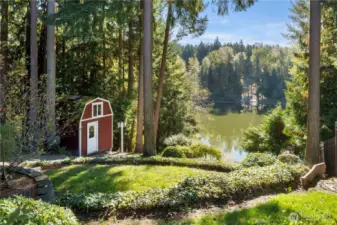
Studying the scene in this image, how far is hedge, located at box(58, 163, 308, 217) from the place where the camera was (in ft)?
14.8

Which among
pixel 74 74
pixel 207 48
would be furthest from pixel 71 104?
pixel 207 48

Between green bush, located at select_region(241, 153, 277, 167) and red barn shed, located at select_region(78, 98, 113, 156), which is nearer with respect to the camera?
green bush, located at select_region(241, 153, 277, 167)

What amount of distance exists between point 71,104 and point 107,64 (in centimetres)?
627

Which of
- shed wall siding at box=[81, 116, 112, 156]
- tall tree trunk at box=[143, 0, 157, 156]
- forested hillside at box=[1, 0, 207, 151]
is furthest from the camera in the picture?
shed wall siding at box=[81, 116, 112, 156]

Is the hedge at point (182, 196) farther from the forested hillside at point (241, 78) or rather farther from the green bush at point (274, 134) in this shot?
the forested hillside at point (241, 78)

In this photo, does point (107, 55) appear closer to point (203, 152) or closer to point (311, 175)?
point (203, 152)

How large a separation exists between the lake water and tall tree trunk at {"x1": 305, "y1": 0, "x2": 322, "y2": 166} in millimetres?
14590

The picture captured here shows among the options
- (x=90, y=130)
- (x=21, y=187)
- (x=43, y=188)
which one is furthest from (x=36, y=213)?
(x=90, y=130)

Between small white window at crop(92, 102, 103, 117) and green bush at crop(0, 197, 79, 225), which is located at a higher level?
small white window at crop(92, 102, 103, 117)

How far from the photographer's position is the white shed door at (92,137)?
45.1ft

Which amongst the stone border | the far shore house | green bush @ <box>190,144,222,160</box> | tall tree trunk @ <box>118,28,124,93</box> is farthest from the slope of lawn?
tall tree trunk @ <box>118,28,124,93</box>

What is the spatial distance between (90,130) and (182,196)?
9886 mm

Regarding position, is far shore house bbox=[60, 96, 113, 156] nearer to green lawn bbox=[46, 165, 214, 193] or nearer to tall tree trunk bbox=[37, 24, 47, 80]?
tall tree trunk bbox=[37, 24, 47, 80]

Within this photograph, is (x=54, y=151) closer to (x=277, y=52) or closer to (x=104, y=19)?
(x=104, y=19)
